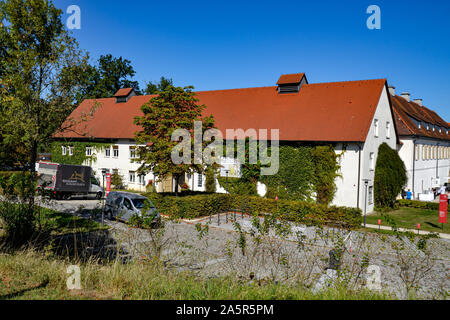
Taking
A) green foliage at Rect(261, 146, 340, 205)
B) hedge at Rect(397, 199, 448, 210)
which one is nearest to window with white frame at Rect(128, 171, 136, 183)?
green foliage at Rect(261, 146, 340, 205)

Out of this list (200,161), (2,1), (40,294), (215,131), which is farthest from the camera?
(215,131)

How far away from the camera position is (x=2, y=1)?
1237 cm

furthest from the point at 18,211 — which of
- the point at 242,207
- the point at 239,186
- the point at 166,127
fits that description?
the point at 239,186

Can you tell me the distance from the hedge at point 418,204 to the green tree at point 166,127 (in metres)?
17.9

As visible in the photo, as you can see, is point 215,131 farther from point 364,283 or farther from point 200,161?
point 364,283

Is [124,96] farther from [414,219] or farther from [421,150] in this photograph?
[421,150]

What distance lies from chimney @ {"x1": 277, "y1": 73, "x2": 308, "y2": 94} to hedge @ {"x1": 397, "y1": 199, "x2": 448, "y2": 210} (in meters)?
12.9

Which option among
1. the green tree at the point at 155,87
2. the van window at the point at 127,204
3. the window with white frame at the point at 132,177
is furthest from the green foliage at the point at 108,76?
the van window at the point at 127,204

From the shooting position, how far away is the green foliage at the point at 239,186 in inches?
1008

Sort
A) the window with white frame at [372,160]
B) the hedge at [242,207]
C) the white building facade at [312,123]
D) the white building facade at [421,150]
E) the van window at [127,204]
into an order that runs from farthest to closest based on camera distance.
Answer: the white building facade at [421,150] < the window with white frame at [372,160] < the white building facade at [312,123] < the hedge at [242,207] < the van window at [127,204]

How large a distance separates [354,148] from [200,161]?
1037cm

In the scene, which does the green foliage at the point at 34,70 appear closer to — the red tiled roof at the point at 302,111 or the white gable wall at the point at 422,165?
the red tiled roof at the point at 302,111

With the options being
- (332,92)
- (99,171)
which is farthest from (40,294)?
(99,171)

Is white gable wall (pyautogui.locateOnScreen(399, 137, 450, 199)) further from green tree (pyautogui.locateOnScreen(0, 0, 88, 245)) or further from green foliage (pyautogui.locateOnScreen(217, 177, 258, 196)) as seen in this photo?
green tree (pyautogui.locateOnScreen(0, 0, 88, 245))
